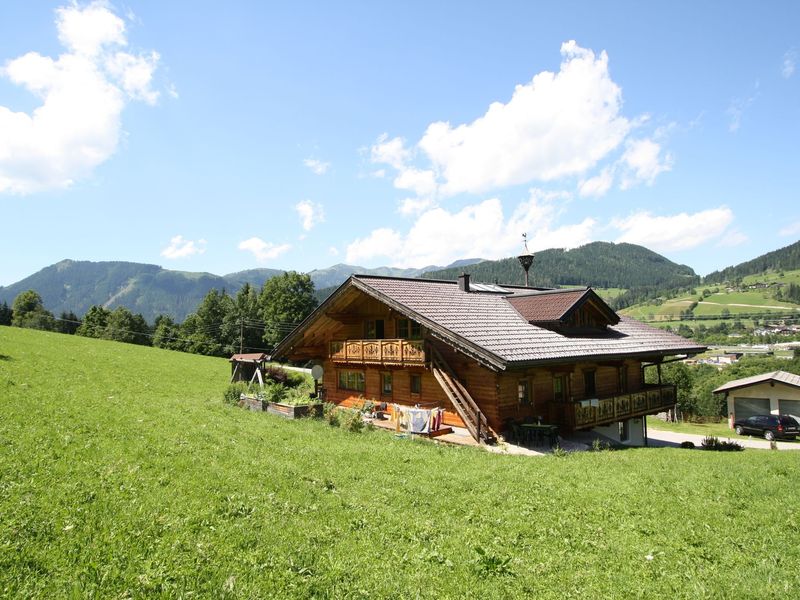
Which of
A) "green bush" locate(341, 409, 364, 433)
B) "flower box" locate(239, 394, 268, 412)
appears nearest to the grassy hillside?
"flower box" locate(239, 394, 268, 412)

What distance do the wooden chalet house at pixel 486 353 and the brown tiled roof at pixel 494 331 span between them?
0.06m

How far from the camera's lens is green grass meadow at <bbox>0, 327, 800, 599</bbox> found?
557 cm

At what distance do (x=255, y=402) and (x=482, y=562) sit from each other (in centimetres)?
1663

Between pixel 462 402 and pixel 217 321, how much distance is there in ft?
225

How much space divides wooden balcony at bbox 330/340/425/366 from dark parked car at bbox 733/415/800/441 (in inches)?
1055

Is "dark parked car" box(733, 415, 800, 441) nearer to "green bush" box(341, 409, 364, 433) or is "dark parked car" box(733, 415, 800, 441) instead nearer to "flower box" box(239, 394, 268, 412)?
"green bush" box(341, 409, 364, 433)

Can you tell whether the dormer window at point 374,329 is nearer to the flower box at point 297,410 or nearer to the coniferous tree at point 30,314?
the flower box at point 297,410

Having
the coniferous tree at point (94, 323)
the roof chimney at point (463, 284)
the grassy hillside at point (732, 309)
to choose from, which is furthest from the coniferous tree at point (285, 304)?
the grassy hillside at point (732, 309)

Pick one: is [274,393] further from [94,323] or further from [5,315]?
[5,315]

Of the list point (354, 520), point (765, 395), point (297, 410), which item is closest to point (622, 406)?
point (297, 410)

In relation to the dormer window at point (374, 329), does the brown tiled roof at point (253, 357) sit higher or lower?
lower

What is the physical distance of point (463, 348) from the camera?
15.8m

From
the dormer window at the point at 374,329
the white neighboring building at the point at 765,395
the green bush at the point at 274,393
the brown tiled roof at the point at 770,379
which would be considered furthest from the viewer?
the white neighboring building at the point at 765,395

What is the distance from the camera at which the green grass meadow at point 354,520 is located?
18.3ft
